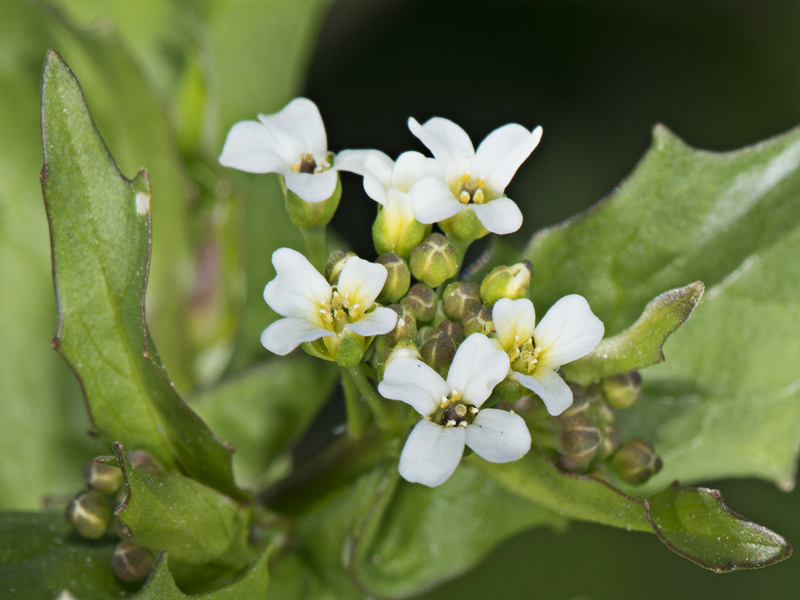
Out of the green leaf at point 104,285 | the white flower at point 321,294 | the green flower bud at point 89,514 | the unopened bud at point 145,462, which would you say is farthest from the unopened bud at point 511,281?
the green flower bud at point 89,514

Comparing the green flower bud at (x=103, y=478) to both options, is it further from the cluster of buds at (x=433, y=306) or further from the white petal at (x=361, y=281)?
the white petal at (x=361, y=281)

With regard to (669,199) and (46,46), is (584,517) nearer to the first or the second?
(669,199)

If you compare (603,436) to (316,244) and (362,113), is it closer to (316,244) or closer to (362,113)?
(316,244)

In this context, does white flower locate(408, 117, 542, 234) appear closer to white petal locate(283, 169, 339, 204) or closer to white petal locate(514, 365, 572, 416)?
white petal locate(283, 169, 339, 204)

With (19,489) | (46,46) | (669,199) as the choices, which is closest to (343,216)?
(46,46)

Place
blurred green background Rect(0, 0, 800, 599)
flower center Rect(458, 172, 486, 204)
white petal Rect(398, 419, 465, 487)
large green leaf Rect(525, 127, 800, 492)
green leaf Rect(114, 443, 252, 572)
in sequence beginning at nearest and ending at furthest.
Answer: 1. white petal Rect(398, 419, 465, 487)
2. green leaf Rect(114, 443, 252, 572)
3. flower center Rect(458, 172, 486, 204)
4. large green leaf Rect(525, 127, 800, 492)
5. blurred green background Rect(0, 0, 800, 599)

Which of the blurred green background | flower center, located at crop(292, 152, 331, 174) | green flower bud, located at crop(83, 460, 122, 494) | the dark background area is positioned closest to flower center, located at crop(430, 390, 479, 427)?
flower center, located at crop(292, 152, 331, 174)

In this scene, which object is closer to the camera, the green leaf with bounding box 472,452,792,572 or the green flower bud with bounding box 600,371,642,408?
the green leaf with bounding box 472,452,792,572
